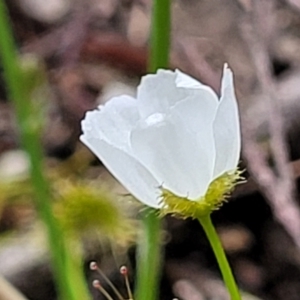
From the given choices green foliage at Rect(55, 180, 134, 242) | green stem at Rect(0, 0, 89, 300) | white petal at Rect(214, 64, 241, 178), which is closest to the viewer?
white petal at Rect(214, 64, 241, 178)

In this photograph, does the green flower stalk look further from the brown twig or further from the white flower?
the brown twig

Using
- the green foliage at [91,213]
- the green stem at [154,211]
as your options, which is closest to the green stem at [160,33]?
A: the green stem at [154,211]

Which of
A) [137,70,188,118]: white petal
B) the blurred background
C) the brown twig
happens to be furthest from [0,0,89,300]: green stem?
the brown twig

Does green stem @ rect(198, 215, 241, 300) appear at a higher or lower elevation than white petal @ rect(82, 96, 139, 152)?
lower

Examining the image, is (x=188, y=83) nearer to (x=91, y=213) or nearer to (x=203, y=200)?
(x=203, y=200)

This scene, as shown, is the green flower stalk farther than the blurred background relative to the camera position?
No

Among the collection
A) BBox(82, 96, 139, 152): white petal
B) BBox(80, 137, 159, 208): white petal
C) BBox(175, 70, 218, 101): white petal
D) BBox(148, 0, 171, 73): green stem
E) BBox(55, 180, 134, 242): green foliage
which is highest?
BBox(148, 0, 171, 73): green stem

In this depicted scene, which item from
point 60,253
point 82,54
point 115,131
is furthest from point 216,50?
point 115,131

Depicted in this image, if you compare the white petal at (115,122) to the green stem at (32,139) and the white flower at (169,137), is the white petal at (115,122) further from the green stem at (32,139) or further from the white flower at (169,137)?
the green stem at (32,139)
